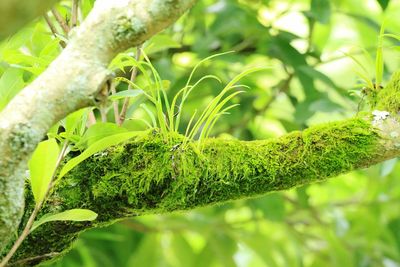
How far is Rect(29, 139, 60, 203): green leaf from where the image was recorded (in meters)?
0.86

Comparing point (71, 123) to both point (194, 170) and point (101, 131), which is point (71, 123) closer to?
point (101, 131)

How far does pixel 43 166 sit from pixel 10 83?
0.16 meters

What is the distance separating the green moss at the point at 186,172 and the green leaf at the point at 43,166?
75 millimetres

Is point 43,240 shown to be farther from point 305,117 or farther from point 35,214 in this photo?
point 305,117

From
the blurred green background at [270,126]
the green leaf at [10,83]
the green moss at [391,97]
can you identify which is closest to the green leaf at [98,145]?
Answer: the green leaf at [10,83]

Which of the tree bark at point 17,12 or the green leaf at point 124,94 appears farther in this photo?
the green leaf at point 124,94

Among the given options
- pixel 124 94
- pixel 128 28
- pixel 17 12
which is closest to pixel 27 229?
pixel 124 94

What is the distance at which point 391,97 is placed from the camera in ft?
3.25

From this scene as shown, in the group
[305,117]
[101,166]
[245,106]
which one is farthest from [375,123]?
[245,106]

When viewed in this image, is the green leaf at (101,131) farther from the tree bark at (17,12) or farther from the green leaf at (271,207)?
the green leaf at (271,207)

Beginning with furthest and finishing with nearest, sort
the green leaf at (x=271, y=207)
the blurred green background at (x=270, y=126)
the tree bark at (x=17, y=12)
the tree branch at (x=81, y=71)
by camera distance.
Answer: the green leaf at (x=271, y=207), the blurred green background at (x=270, y=126), the tree branch at (x=81, y=71), the tree bark at (x=17, y=12)

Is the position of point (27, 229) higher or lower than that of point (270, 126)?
higher

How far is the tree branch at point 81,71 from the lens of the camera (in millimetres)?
706

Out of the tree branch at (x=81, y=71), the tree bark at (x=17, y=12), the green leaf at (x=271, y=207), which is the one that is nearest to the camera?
the tree bark at (x=17, y=12)
